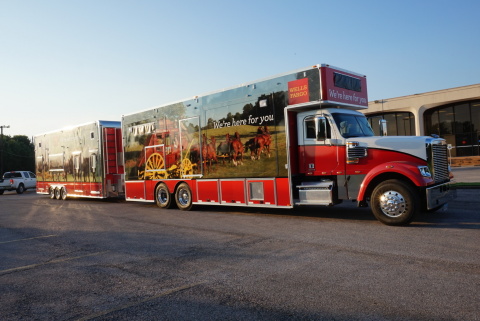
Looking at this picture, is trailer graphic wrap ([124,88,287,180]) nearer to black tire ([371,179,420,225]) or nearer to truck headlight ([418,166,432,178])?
black tire ([371,179,420,225])

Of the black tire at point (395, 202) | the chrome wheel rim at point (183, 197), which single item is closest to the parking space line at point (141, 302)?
the black tire at point (395, 202)

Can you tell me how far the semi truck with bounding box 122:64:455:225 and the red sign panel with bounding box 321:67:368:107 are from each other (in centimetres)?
A: 3

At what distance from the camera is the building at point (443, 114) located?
38469 mm

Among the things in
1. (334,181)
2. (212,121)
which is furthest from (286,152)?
(212,121)

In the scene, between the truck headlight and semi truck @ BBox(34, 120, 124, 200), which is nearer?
the truck headlight

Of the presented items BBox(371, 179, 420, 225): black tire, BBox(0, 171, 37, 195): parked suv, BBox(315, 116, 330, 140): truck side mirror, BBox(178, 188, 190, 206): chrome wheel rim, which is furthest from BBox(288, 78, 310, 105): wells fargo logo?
BBox(0, 171, 37, 195): parked suv

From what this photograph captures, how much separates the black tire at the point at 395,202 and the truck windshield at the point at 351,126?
1600 mm

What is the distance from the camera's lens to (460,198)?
12.7 meters

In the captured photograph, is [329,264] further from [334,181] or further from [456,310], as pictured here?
[334,181]

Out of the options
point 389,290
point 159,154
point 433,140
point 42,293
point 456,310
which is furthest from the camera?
point 159,154

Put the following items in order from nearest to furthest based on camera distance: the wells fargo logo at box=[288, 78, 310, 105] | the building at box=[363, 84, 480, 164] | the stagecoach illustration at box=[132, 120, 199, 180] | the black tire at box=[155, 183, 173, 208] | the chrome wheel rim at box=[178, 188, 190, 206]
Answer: the wells fargo logo at box=[288, 78, 310, 105]
the stagecoach illustration at box=[132, 120, 199, 180]
the chrome wheel rim at box=[178, 188, 190, 206]
the black tire at box=[155, 183, 173, 208]
the building at box=[363, 84, 480, 164]

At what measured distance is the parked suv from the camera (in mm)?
32188

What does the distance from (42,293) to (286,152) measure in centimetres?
668

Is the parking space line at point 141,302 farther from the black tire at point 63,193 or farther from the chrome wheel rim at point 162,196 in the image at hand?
the black tire at point 63,193
